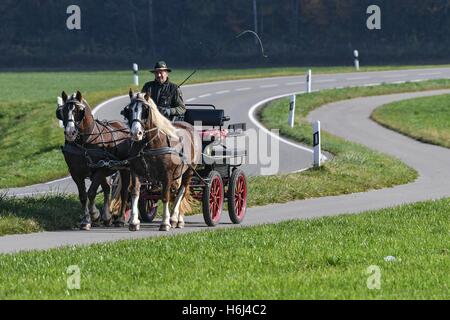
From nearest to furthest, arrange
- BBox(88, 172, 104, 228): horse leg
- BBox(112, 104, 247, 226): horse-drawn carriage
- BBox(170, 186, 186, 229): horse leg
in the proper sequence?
BBox(88, 172, 104, 228): horse leg
BBox(170, 186, 186, 229): horse leg
BBox(112, 104, 247, 226): horse-drawn carriage

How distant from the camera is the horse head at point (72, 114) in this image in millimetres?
15445

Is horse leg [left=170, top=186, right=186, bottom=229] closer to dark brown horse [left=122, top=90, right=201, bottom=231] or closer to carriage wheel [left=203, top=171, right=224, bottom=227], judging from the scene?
dark brown horse [left=122, top=90, right=201, bottom=231]

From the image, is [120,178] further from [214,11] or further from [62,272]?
[214,11]

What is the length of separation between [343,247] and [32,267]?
3718 millimetres

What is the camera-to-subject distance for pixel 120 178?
16453 mm

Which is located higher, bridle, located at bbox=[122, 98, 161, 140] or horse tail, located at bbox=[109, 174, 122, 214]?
bridle, located at bbox=[122, 98, 161, 140]

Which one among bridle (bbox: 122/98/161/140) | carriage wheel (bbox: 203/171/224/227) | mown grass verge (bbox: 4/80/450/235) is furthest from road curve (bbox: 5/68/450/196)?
bridle (bbox: 122/98/161/140)

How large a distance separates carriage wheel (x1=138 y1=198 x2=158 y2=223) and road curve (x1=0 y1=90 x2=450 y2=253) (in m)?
0.55

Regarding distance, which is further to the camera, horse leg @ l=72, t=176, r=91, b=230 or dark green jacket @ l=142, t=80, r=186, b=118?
dark green jacket @ l=142, t=80, r=186, b=118

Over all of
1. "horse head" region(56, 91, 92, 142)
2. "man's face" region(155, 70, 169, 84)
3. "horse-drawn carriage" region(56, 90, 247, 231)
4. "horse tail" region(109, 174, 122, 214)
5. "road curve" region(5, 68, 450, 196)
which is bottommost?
"road curve" region(5, 68, 450, 196)

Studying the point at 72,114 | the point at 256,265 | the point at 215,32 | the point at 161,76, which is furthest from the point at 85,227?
the point at 215,32

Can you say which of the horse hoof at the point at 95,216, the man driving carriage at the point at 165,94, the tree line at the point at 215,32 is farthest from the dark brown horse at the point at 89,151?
the tree line at the point at 215,32

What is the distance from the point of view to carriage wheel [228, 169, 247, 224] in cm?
1702

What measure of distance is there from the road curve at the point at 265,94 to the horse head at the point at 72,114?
21.8 feet
